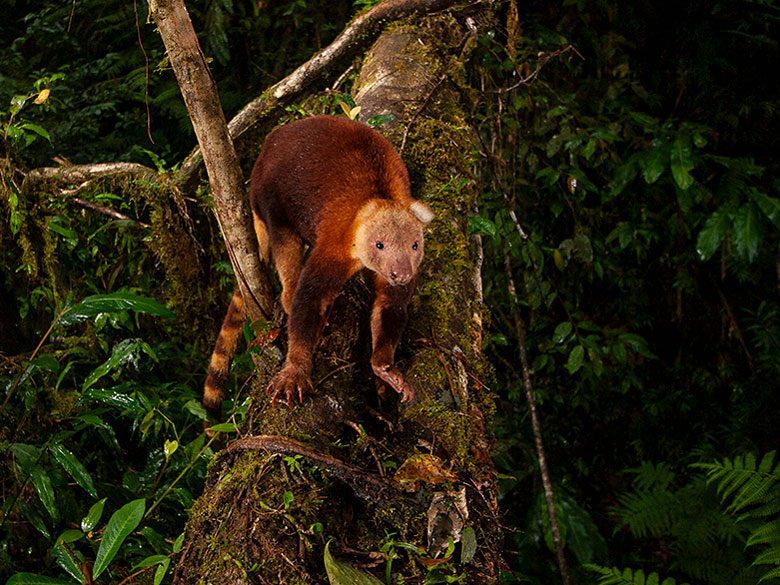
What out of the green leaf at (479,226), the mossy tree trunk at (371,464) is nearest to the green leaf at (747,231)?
the green leaf at (479,226)

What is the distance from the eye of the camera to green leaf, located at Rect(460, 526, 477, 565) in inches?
70.8

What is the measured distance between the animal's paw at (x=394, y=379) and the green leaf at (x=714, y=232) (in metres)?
2.51

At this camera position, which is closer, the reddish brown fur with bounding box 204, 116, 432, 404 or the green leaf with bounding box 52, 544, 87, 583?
the green leaf with bounding box 52, 544, 87, 583

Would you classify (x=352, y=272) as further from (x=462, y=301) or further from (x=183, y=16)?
(x=183, y=16)

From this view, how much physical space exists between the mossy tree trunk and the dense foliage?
0.69 m

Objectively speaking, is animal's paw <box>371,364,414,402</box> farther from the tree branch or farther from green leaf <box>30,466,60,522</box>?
the tree branch

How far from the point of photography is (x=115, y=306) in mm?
2516

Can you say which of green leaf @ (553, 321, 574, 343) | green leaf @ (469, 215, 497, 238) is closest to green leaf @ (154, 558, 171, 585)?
green leaf @ (469, 215, 497, 238)

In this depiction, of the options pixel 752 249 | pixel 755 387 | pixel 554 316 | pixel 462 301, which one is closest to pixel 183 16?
pixel 462 301

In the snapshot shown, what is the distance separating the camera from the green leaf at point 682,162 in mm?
3918

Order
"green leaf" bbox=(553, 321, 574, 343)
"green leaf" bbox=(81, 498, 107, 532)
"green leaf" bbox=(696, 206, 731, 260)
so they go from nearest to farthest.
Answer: "green leaf" bbox=(81, 498, 107, 532), "green leaf" bbox=(696, 206, 731, 260), "green leaf" bbox=(553, 321, 574, 343)

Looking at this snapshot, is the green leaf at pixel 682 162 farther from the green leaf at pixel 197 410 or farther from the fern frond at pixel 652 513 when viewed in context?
the green leaf at pixel 197 410

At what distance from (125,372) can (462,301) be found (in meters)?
1.95

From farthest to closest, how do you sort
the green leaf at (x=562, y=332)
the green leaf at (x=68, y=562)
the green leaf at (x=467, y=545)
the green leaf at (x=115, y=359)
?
the green leaf at (x=562, y=332), the green leaf at (x=115, y=359), the green leaf at (x=68, y=562), the green leaf at (x=467, y=545)
